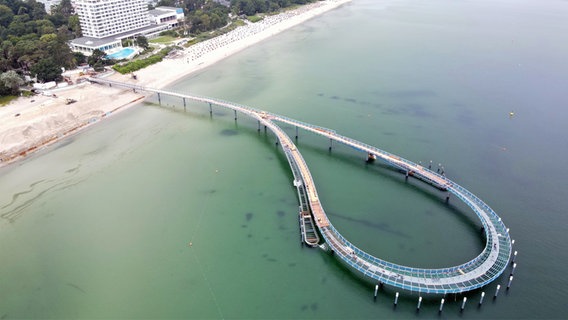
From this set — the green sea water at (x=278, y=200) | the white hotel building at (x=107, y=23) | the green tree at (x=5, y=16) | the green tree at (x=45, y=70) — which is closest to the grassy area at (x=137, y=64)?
the green sea water at (x=278, y=200)

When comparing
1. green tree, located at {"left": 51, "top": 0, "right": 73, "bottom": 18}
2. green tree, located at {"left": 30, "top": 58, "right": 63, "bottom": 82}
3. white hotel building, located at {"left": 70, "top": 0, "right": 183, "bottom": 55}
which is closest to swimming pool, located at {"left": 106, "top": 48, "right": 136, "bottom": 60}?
white hotel building, located at {"left": 70, "top": 0, "right": 183, "bottom": 55}

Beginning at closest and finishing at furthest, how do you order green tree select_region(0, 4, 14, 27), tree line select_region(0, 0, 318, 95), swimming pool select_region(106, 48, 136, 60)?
tree line select_region(0, 0, 318, 95), swimming pool select_region(106, 48, 136, 60), green tree select_region(0, 4, 14, 27)

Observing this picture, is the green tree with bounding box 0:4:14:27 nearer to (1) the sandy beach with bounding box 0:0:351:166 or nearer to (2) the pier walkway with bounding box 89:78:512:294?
(1) the sandy beach with bounding box 0:0:351:166

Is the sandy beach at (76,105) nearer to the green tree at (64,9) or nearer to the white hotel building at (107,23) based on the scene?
the white hotel building at (107,23)

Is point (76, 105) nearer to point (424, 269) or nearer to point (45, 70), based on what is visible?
point (45, 70)

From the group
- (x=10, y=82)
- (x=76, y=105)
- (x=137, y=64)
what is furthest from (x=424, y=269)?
(x=137, y=64)
